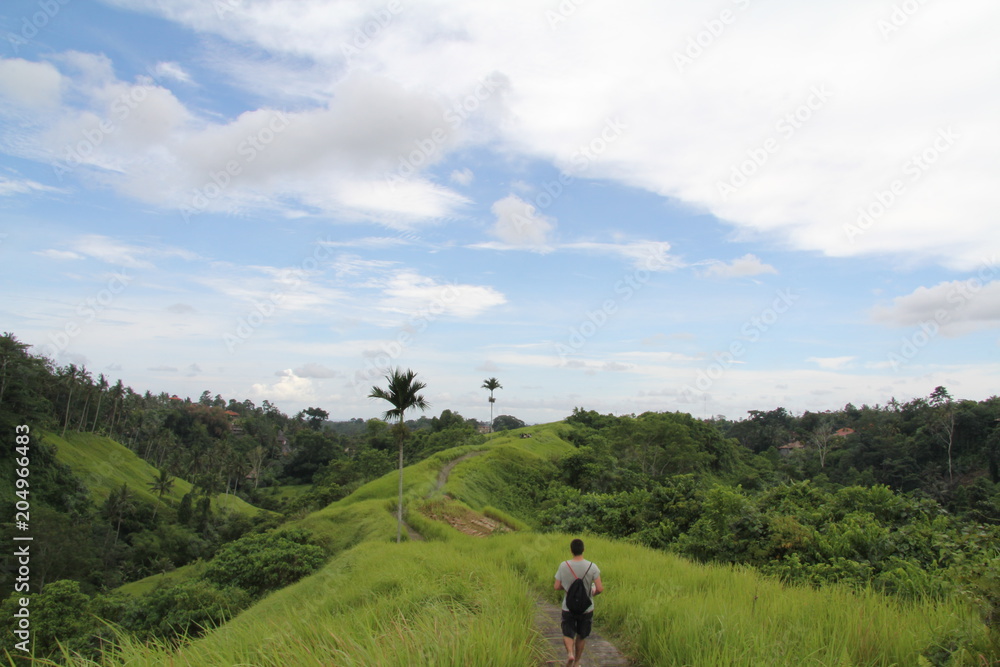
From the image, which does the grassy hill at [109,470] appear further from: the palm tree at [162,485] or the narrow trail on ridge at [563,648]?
the narrow trail on ridge at [563,648]

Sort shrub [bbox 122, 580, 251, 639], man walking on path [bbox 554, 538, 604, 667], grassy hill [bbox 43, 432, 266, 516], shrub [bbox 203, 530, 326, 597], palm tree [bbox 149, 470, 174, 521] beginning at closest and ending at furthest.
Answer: man walking on path [bbox 554, 538, 604, 667] → shrub [bbox 122, 580, 251, 639] → shrub [bbox 203, 530, 326, 597] → grassy hill [bbox 43, 432, 266, 516] → palm tree [bbox 149, 470, 174, 521]

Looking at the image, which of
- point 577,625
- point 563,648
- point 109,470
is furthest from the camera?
point 109,470

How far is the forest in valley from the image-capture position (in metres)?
11.1

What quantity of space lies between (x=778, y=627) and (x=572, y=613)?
6.71 feet

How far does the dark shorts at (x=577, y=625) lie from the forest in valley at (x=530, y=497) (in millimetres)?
3009

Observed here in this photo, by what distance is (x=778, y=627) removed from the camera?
17.1ft

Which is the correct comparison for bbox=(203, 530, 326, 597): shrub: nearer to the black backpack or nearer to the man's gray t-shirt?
the man's gray t-shirt

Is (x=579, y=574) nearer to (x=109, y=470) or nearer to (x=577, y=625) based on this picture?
(x=577, y=625)

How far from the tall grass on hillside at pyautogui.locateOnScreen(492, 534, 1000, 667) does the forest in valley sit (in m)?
0.34

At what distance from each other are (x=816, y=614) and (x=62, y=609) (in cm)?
2512

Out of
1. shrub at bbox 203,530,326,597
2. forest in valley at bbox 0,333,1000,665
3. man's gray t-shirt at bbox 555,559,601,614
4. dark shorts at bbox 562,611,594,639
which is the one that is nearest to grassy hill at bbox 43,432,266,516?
forest in valley at bbox 0,333,1000,665

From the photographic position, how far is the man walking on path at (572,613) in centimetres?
573

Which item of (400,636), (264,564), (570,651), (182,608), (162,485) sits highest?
(400,636)

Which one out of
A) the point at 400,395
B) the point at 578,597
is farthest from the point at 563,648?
the point at 400,395
